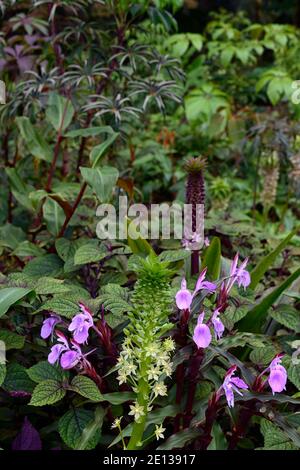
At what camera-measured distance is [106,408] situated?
144cm

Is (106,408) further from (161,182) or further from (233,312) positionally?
(161,182)

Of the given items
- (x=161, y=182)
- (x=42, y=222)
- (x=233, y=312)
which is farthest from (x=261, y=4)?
(x=233, y=312)

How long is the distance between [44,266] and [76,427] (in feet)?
1.83

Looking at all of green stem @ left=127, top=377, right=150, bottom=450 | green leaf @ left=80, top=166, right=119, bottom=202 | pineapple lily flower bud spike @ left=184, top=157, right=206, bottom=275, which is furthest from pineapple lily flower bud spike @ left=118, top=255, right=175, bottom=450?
green leaf @ left=80, top=166, right=119, bottom=202

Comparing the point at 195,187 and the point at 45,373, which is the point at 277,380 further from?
the point at 195,187

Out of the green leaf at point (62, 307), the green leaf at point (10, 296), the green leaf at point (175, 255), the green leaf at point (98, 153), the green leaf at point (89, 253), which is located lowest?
the green leaf at point (89, 253)

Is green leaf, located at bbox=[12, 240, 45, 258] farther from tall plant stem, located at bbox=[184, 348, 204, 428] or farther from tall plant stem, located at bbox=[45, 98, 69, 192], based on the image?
tall plant stem, located at bbox=[184, 348, 204, 428]

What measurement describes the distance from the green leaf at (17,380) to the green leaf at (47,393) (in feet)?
0.34

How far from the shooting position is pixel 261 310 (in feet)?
5.36

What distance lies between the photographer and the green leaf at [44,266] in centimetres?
180

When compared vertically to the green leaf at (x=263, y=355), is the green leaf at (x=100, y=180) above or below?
above

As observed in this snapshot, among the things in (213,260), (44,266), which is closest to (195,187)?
(213,260)

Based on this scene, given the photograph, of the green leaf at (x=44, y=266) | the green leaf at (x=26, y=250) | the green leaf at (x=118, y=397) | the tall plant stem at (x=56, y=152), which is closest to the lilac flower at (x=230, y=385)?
the green leaf at (x=118, y=397)

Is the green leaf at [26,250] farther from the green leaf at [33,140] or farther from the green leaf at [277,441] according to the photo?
the green leaf at [277,441]
